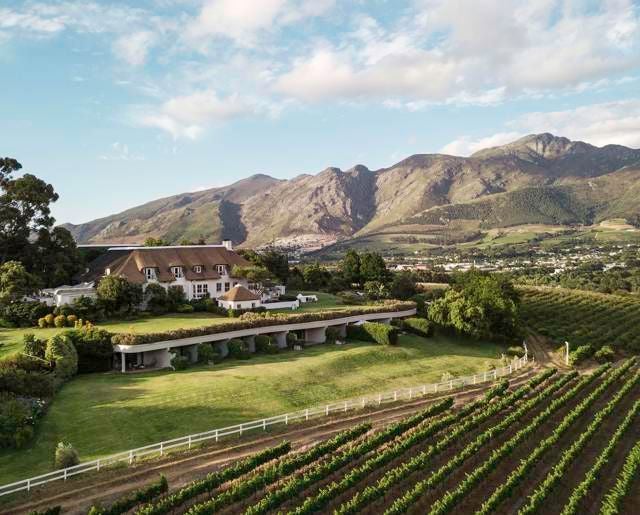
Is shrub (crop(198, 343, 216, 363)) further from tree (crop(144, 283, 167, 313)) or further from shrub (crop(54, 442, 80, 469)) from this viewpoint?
shrub (crop(54, 442, 80, 469))

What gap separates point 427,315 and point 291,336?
19.2m

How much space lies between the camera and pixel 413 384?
138ft

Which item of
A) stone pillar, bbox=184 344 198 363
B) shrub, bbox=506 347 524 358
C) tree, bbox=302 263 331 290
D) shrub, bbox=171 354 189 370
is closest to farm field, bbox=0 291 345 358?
stone pillar, bbox=184 344 198 363

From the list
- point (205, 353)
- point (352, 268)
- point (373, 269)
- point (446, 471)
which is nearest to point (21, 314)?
point (205, 353)

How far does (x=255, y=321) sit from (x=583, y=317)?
54788 millimetres

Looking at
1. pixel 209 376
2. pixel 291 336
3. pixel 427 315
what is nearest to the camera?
pixel 209 376

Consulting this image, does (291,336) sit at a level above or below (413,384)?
above

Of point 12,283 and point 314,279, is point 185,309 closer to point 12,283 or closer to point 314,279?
point 12,283

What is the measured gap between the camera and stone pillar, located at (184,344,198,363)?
44125 mm

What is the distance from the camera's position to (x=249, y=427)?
2959cm

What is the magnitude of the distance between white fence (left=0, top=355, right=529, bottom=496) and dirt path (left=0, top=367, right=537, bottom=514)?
53 cm

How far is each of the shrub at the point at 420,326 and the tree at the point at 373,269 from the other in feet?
87.8

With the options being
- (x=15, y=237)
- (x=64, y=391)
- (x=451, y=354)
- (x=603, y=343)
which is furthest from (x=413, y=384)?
(x=15, y=237)

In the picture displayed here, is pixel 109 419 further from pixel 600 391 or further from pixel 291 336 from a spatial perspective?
pixel 600 391
